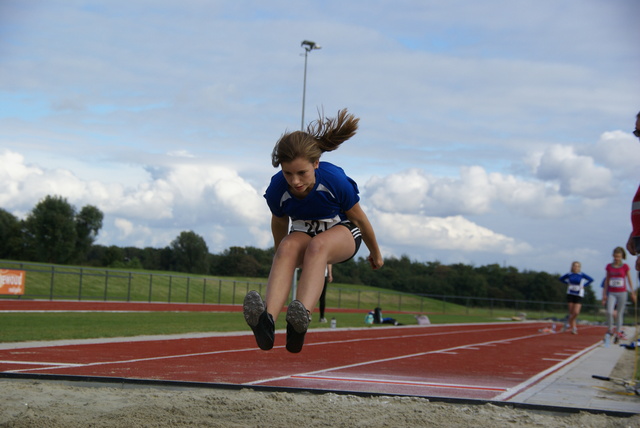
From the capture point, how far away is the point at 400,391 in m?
6.93

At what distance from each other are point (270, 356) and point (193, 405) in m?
4.99

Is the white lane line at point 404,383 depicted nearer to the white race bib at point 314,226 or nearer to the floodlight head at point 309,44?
the white race bib at point 314,226

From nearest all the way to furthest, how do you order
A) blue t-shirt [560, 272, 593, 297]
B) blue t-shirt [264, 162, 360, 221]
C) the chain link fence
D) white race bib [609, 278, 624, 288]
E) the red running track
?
blue t-shirt [264, 162, 360, 221]
the red running track
white race bib [609, 278, 624, 288]
blue t-shirt [560, 272, 593, 297]
the chain link fence

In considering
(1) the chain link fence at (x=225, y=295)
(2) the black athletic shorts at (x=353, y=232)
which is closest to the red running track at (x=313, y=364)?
(2) the black athletic shorts at (x=353, y=232)

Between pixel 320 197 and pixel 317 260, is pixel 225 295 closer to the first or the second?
pixel 320 197

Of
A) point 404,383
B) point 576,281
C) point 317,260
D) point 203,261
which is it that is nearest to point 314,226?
point 317,260

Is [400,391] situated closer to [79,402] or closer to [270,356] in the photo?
[79,402]

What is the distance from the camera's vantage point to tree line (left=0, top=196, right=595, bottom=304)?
67.2 metres

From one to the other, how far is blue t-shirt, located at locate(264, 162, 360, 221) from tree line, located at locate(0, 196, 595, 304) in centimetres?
5907

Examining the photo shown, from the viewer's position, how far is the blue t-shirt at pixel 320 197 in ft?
16.6

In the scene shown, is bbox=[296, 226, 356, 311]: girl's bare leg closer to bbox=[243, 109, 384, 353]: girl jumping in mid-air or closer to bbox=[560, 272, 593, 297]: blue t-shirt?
bbox=[243, 109, 384, 353]: girl jumping in mid-air

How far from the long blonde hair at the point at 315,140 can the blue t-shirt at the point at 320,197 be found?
159 millimetres

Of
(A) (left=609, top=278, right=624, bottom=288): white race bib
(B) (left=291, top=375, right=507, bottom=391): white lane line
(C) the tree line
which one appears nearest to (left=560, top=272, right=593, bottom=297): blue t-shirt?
(A) (left=609, top=278, right=624, bottom=288): white race bib

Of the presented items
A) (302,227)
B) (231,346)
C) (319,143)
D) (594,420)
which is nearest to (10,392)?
(302,227)
